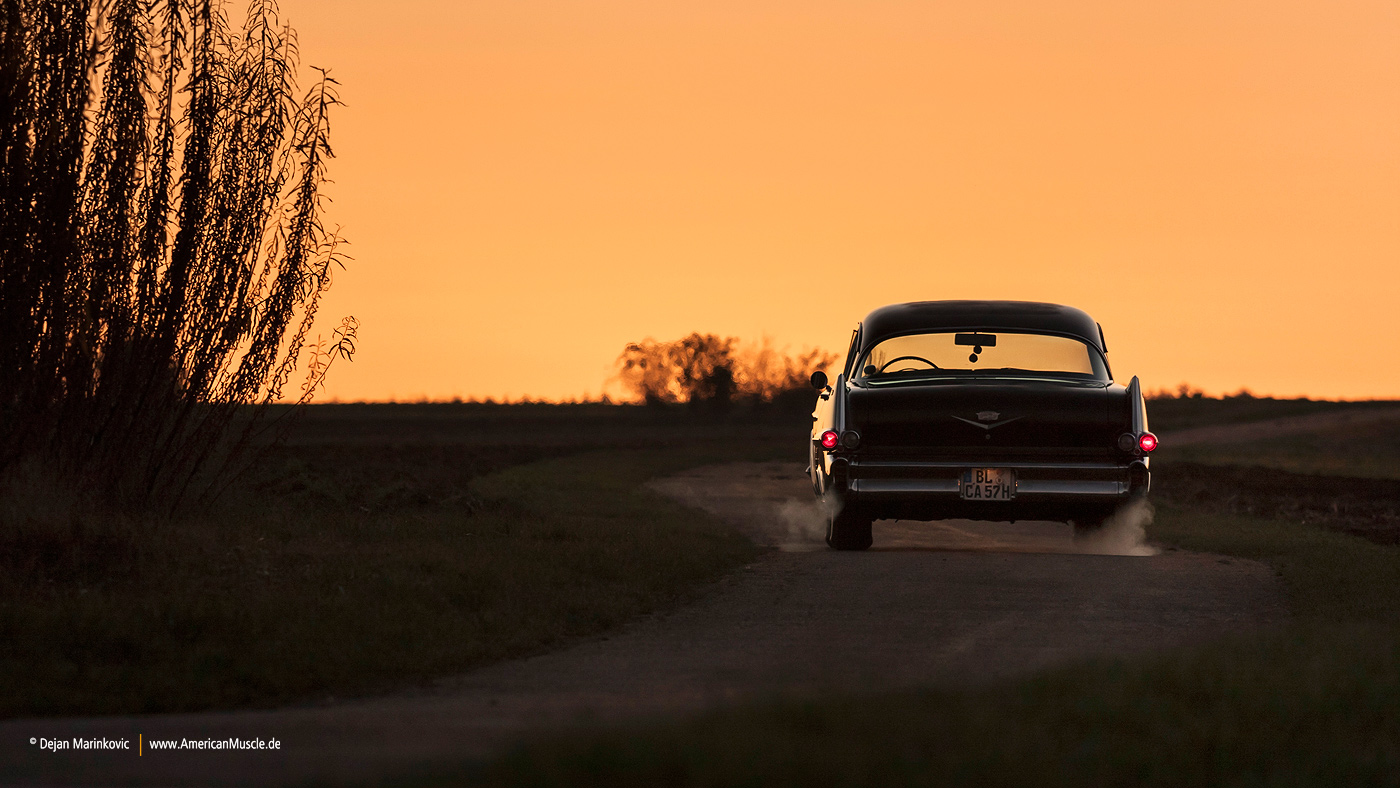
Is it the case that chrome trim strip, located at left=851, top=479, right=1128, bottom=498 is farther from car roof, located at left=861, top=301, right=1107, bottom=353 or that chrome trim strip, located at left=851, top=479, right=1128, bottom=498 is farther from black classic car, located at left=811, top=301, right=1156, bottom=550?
car roof, located at left=861, top=301, right=1107, bottom=353

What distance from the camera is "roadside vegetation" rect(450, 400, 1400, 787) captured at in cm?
491

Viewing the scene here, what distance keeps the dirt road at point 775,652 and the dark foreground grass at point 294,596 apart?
0.45 metres

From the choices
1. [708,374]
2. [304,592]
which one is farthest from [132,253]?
[708,374]

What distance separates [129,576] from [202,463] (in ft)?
11.8

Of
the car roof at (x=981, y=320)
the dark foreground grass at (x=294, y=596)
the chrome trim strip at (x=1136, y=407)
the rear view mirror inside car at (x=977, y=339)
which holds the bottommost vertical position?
the dark foreground grass at (x=294, y=596)

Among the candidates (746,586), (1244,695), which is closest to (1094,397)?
(746,586)

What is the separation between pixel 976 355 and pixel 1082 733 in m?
7.44

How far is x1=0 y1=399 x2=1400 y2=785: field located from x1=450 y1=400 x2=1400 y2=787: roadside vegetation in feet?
0.05

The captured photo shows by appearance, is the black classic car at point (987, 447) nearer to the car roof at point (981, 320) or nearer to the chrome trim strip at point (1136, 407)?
the chrome trim strip at point (1136, 407)

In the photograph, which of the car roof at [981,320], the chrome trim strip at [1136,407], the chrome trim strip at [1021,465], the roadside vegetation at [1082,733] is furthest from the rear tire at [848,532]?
the roadside vegetation at [1082,733]

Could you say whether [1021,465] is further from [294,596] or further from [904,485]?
[294,596]

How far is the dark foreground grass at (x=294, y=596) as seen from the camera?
24.6ft

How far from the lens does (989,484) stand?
40.1 feet

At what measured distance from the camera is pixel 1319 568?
1260cm
